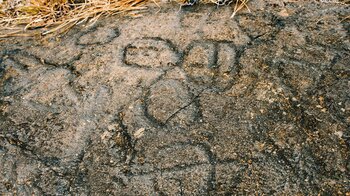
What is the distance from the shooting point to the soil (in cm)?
139

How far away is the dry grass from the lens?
2.30m

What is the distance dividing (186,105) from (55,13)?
119 cm

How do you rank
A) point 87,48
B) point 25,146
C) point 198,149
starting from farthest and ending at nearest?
point 87,48
point 25,146
point 198,149

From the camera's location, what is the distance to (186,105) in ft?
5.39

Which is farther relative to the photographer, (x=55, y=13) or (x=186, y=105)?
(x=55, y=13)

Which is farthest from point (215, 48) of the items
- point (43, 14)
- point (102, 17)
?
point (43, 14)

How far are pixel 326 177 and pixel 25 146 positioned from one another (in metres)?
1.16

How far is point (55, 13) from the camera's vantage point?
2369mm

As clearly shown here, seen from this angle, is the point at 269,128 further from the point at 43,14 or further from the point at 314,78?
the point at 43,14

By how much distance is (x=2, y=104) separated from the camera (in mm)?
1806

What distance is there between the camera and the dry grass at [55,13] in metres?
2.30

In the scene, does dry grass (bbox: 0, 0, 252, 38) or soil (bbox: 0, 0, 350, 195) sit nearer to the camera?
soil (bbox: 0, 0, 350, 195)

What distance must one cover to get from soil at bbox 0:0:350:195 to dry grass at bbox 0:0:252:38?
0.14m

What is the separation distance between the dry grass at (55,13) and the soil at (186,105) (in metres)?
0.14
